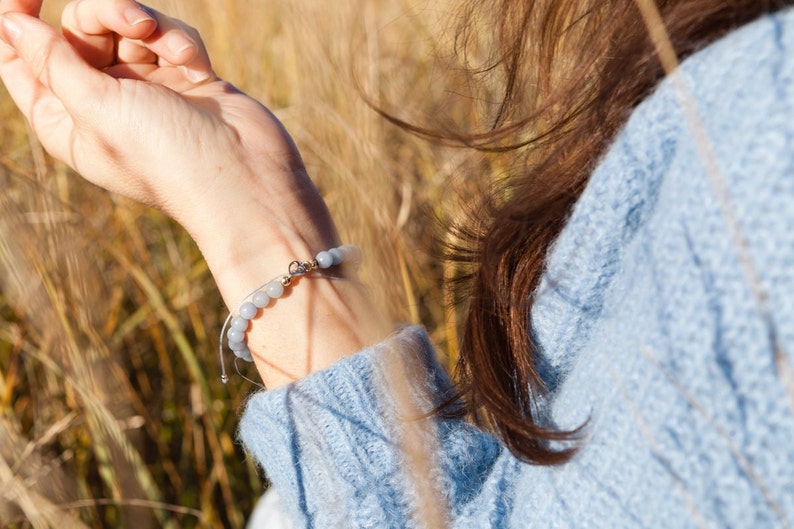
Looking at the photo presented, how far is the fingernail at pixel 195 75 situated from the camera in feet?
3.12

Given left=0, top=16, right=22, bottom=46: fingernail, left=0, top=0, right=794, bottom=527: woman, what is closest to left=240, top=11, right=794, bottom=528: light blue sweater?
left=0, top=0, right=794, bottom=527: woman

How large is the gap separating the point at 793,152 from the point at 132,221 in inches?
55.0

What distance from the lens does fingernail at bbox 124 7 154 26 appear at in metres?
0.82

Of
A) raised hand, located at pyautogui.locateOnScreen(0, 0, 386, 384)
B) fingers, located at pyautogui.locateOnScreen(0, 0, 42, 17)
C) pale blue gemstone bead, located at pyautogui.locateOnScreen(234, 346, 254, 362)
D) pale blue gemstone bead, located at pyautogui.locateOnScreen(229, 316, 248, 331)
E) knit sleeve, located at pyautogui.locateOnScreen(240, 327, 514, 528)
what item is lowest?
knit sleeve, located at pyautogui.locateOnScreen(240, 327, 514, 528)

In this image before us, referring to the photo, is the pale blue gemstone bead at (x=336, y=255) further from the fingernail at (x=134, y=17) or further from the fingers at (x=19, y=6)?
the fingers at (x=19, y=6)

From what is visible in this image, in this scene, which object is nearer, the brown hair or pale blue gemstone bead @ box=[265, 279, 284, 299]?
the brown hair

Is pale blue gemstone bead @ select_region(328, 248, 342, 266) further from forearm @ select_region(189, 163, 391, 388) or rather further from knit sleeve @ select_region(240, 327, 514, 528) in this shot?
knit sleeve @ select_region(240, 327, 514, 528)

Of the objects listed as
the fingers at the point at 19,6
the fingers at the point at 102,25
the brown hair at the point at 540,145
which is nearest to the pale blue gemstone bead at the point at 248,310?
the brown hair at the point at 540,145

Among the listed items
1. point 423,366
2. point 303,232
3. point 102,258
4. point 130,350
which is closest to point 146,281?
point 130,350

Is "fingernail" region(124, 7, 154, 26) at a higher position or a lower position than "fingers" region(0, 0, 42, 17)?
lower

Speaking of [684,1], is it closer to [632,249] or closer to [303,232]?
[632,249]

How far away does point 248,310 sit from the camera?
2.63 feet

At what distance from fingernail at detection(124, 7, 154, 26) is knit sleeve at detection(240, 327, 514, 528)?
17.3 inches

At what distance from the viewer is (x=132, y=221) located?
157 centimetres
